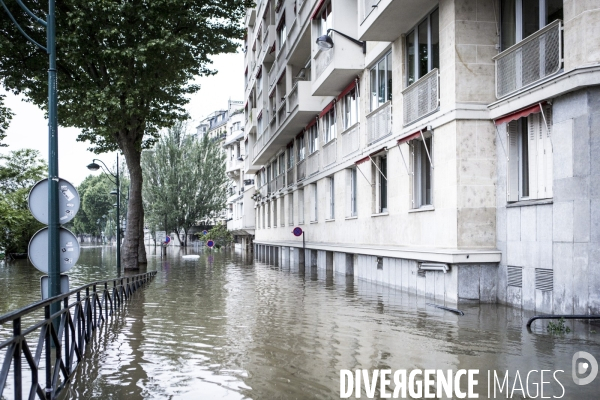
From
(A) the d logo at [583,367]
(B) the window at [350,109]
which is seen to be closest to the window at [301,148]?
(B) the window at [350,109]

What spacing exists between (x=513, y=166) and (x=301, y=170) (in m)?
17.8

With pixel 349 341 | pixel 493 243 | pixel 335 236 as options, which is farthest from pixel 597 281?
pixel 335 236

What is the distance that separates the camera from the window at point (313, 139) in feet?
86.2

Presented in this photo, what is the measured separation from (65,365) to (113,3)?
15413 mm

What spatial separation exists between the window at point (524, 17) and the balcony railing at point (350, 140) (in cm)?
776

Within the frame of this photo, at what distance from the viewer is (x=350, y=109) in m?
21.1

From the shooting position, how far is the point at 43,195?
7773 millimetres

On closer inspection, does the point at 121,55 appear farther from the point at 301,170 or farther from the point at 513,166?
the point at 513,166

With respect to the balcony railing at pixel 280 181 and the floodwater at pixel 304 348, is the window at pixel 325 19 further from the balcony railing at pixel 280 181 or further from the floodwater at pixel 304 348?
the balcony railing at pixel 280 181

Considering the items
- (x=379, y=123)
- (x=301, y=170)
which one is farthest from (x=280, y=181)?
(x=379, y=123)

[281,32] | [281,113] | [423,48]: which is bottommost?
[423,48]

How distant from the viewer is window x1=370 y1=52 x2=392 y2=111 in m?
17.2

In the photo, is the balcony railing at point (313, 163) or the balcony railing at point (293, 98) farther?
the balcony railing at point (313, 163)

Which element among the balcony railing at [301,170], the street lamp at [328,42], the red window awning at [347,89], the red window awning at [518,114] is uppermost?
the street lamp at [328,42]
